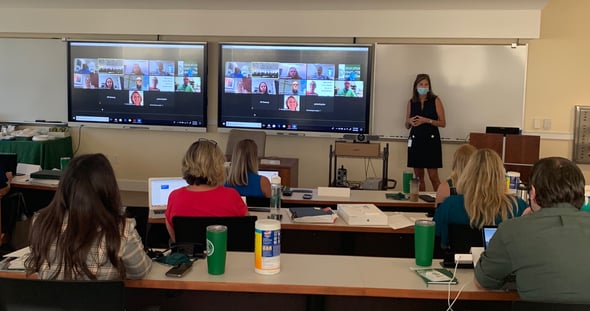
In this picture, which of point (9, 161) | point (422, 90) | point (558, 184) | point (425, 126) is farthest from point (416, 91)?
point (558, 184)

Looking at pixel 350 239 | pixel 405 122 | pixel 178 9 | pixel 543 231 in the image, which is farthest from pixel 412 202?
pixel 178 9

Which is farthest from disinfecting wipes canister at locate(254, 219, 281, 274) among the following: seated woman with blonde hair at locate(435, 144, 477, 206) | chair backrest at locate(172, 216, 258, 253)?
seated woman with blonde hair at locate(435, 144, 477, 206)

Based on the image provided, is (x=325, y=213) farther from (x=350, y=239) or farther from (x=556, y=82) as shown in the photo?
(x=556, y=82)

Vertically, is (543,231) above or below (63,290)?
above

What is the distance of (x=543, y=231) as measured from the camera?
184cm

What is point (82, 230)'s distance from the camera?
1.86 m

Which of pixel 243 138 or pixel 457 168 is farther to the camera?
pixel 243 138

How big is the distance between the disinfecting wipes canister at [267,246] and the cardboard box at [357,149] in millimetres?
4214

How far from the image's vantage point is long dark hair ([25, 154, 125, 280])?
73.2 inches

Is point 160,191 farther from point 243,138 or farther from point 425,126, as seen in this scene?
point 425,126

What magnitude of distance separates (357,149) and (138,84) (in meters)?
3.00

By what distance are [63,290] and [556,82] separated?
6321 millimetres

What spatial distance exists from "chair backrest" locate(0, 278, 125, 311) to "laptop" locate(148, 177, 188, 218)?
6.27 feet

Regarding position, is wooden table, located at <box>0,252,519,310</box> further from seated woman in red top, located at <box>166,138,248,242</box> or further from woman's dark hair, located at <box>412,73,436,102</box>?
woman's dark hair, located at <box>412,73,436,102</box>
